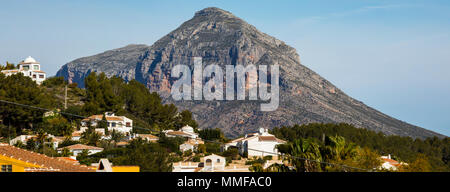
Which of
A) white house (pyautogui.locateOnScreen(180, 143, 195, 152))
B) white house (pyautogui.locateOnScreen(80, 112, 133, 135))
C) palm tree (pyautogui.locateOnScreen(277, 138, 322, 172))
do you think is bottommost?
white house (pyautogui.locateOnScreen(180, 143, 195, 152))

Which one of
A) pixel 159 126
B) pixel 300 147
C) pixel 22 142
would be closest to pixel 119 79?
pixel 159 126

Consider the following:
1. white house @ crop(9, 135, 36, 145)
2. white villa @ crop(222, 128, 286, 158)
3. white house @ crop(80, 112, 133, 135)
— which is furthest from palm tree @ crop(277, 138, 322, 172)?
white house @ crop(80, 112, 133, 135)

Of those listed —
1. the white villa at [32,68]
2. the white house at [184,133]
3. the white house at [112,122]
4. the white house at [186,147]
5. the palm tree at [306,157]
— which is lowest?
the white house at [186,147]

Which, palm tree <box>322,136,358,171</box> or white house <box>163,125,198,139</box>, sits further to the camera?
white house <box>163,125,198,139</box>

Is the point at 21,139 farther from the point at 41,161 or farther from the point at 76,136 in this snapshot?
the point at 41,161

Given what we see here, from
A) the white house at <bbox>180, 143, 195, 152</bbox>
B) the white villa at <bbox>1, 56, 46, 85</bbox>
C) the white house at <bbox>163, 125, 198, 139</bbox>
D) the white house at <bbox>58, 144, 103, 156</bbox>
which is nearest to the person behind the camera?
the white house at <bbox>58, 144, 103, 156</bbox>

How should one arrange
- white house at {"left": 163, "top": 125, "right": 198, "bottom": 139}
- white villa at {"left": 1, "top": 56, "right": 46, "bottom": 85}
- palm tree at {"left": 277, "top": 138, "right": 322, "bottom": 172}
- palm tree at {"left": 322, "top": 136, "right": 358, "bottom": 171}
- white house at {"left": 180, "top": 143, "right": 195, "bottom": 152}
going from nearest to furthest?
palm tree at {"left": 277, "top": 138, "right": 322, "bottom": 172} → palm tree at {"left": 322, "top": 136, "right": 358, "bottom": 171} → white house at {"left": 180, "top": 143, "right": 195, "bottom": 152} → white house at {"left": 163, "top": 125, "right": 198, "bottom": 139} → white villa at {"left": 1, "top": 56, "right": 46, "bottom": 85}

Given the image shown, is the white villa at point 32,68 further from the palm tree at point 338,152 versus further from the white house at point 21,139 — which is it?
the palm tree at point 338,152

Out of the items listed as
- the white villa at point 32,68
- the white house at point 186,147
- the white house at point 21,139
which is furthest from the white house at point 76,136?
the white villa at point 32,68

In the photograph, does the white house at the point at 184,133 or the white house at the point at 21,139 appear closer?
the white house at the point at 21,139

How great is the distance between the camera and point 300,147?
59.6 m

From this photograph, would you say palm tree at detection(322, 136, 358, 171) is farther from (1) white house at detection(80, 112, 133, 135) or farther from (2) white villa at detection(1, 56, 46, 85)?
(2) white villa at detection(1, 56, 46, 85)
